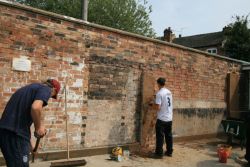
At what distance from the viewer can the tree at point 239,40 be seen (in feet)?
81.4

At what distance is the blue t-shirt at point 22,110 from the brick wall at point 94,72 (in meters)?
2.52

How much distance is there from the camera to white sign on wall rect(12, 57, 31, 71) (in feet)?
22.5

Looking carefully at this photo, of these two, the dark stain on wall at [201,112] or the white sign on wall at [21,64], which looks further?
the dark stain on wall at [201,112]

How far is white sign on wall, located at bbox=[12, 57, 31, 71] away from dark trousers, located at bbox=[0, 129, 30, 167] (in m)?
2.77

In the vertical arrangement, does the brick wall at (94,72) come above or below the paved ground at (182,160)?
above

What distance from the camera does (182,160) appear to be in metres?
8.48

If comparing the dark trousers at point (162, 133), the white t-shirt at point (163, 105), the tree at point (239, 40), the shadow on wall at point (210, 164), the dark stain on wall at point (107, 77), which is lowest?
the shadow on wall at point (210, 164)

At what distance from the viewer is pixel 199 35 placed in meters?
44.5

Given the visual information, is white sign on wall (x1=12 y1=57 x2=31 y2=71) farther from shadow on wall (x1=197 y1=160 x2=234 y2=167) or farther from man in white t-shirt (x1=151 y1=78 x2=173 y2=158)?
shadow on wall (x1=197 y1=160 x2=234 y2=167)

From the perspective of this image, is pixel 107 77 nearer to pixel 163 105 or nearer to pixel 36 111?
pixel 163 105

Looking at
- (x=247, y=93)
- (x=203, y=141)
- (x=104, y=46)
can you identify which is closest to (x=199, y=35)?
(x=247, y=93)

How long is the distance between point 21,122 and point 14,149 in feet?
1.12

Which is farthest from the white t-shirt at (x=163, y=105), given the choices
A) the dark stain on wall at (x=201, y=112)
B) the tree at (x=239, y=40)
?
the tree at (x=239, y=40)

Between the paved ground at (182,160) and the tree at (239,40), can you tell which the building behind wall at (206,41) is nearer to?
the tree at (239,40)
